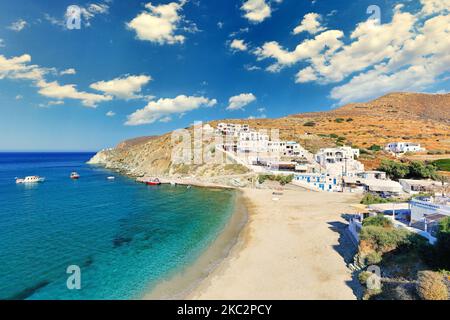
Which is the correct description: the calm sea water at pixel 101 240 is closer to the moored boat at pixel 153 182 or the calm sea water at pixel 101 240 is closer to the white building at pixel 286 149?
the moored boat at pixel 153 182

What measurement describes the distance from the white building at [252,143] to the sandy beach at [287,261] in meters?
42.8

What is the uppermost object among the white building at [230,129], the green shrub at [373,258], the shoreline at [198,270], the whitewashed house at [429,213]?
the white building at [230,129]

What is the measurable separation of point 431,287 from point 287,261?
9390 mm

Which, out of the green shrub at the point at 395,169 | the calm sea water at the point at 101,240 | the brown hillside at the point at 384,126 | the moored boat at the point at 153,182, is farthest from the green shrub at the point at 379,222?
the moored boat at the point at 153,182

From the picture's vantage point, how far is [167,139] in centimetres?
9831

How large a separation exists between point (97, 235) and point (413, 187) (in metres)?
44.9

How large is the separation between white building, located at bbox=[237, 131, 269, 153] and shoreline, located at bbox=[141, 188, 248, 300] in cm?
4691

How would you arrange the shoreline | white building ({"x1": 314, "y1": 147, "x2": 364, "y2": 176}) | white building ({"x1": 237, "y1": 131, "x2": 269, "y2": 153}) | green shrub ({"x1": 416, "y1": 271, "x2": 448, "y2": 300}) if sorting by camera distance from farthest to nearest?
white building ({"x1": 237, "y1": 131, "x2": 269, "y2": 153})
white building ({"x1": 314, "y1": 147, "x2": 364, "y2": 176})
the shoreline
green shrub ({"x1": 416, "y1": 271, "x2": 448, "y2": 300})

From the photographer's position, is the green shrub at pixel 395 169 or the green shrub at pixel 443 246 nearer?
the green shrub at pixel 443 246

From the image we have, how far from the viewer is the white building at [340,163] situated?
52.7 m

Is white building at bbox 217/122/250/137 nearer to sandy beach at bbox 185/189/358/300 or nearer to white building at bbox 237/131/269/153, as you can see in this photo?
white building at bbox 237/131/269/153

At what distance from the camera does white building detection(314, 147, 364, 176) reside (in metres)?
52.7

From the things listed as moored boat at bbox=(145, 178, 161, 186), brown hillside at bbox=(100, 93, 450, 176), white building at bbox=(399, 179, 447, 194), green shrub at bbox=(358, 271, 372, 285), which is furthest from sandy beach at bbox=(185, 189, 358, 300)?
brown hillside at bbox=(100, 93, 450, 176)
